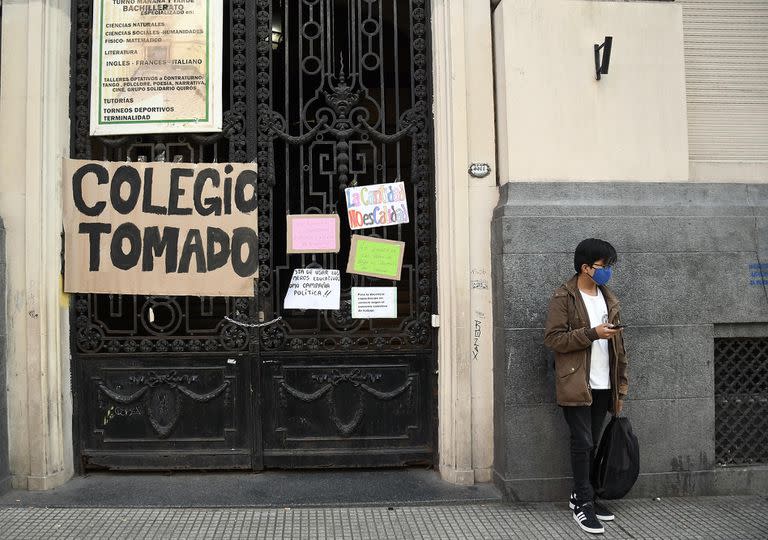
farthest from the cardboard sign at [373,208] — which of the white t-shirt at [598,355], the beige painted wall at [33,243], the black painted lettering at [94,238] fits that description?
the beige painted wall at [33,243]

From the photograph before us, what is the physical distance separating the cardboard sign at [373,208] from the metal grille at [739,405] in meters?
2.90

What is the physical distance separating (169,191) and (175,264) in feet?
2.08

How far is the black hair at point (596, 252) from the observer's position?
13.1 ft

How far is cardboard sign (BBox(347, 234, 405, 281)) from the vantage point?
201 inches

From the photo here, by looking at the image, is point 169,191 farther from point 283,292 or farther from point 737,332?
point 737,332

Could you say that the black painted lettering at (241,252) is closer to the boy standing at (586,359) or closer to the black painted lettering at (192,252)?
the black painted lettering at (192,252)

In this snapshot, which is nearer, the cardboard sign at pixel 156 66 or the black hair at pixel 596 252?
the black hair at pixel 596 252

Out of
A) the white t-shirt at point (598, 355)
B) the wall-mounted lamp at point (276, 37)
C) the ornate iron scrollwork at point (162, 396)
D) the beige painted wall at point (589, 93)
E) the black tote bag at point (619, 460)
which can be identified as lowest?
the black tote bag at point (619, 460)

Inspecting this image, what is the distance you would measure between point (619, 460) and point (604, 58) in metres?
3.10

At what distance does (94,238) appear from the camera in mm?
5016

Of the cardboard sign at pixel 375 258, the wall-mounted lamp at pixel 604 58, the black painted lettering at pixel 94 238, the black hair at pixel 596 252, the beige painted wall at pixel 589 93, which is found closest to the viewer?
the black hair at pixel 596 252

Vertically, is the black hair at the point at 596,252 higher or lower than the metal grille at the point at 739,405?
higher

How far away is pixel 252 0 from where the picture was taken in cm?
521

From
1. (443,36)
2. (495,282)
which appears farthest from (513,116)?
(495,282)
